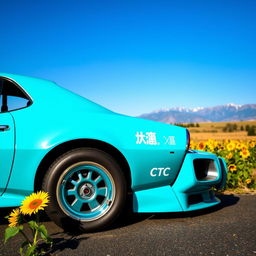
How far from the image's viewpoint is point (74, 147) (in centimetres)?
230

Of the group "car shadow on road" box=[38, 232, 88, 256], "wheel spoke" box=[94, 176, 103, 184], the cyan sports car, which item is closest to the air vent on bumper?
the cyan sports car

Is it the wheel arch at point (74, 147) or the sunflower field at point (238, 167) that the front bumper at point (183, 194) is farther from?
the sunflower field at point (238, 167)

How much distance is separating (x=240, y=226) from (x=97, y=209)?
1.39 metres

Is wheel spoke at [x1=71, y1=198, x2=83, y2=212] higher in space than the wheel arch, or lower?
lower

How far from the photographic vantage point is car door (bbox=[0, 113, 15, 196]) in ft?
6.83

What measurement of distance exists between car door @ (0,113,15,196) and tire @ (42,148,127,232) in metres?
0.33

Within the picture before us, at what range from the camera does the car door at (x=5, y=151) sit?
208 cm

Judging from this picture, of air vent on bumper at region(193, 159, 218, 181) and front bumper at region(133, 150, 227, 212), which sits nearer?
front bumper at region(133, 150, 227, 212)

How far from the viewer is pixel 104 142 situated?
227 cm

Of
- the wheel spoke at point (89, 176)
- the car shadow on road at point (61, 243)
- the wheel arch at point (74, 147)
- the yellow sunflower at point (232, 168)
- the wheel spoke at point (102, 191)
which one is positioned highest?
the wheel arch at point (74, 147)

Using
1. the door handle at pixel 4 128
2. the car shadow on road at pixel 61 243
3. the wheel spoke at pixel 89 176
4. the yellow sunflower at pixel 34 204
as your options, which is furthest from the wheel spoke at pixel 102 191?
the door handle at pixel 4 128

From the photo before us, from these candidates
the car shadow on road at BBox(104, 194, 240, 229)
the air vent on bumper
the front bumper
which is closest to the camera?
the front bumper

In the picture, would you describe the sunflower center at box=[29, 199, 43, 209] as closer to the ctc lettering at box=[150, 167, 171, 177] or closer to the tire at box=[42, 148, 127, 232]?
the tire at box=[42, 148, 127, 232]

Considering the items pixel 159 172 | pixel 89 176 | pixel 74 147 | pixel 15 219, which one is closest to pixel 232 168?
pixel 159 172
